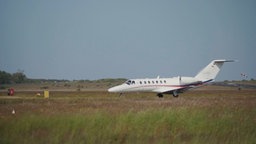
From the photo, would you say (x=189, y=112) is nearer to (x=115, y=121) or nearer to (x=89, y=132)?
(x=115, y=121)

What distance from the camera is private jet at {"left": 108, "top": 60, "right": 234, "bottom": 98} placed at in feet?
155

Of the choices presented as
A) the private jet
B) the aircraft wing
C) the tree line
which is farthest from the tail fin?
the tree line

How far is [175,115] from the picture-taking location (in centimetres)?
1572

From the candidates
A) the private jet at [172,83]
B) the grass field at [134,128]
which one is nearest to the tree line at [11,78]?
the private jet at [172,83]

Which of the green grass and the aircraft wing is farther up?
the aircraft wing

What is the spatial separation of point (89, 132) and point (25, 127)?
7.01 ft

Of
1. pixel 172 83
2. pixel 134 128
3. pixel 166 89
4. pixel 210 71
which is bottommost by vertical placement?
pixel 134 128

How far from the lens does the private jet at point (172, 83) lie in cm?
4734

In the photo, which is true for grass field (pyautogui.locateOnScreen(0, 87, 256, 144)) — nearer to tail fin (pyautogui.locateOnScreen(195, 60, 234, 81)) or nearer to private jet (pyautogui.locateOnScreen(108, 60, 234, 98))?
private jet (pyautogui.locateOnScreen(108, 60, 234, 98))

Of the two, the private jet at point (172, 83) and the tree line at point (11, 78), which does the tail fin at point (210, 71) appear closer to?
the private jet at point (172, 83)

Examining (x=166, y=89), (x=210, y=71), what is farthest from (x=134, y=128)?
(x=210, y=71)

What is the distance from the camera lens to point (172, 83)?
48.2m

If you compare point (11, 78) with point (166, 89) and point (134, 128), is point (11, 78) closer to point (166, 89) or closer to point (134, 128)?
point (166, 89)

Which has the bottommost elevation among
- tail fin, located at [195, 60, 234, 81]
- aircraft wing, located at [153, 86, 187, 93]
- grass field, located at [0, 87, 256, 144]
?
→ grass field, located at [0, 87, 256, 144]
